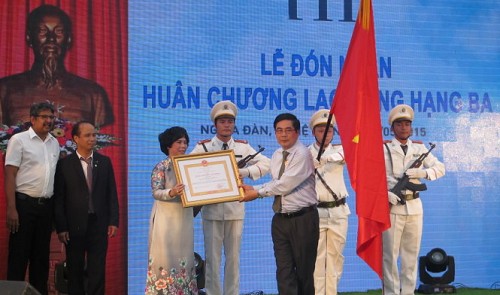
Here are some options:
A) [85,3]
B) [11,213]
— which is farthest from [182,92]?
[11,213]

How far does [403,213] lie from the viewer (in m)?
6.36

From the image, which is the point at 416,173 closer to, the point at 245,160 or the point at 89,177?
the point at 245,160

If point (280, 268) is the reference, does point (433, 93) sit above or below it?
above

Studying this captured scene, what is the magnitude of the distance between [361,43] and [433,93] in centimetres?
244

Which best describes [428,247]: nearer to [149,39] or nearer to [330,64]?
[330,64]

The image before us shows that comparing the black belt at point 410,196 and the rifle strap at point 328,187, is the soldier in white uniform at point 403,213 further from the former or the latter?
the rifle strap at point 328,187

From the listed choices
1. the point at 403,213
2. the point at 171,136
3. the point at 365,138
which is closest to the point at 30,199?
the point at 171,136

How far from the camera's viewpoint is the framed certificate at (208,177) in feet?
17.7

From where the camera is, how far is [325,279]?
6152 mm

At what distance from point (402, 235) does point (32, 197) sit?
9.34 feet

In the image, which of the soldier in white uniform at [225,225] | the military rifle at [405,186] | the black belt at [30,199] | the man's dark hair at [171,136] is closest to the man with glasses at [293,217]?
the man's dark hair at [171,136]

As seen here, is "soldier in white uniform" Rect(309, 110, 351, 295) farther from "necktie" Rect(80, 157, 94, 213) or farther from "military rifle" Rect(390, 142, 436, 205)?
"necktie" Rect(80, 157, 94, 213)

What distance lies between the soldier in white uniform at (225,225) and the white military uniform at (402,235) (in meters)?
1.06

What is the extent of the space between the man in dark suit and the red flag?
5.72ft
